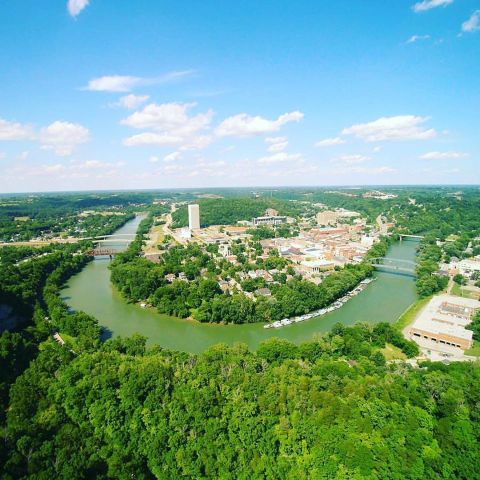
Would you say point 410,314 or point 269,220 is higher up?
point 269,220

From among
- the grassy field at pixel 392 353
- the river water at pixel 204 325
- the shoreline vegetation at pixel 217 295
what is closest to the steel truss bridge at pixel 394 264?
the river water at pixel 204 325

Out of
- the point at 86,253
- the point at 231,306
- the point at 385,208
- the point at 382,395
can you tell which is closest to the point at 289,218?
the point at 385,208

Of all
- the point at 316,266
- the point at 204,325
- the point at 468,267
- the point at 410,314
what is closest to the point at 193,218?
the point at 316,266

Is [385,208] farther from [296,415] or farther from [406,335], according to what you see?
[296,415]

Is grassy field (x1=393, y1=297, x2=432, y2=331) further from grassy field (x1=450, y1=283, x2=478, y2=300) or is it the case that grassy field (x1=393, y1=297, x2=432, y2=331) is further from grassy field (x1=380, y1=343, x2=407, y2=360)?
grassy field (x1=450, y1=283, x2=478, y2=300)

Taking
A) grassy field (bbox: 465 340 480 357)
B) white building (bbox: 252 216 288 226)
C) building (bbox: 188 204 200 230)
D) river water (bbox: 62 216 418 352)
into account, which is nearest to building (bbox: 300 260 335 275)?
river water (bbox: 62 216 418 352)

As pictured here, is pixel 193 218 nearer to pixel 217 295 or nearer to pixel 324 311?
pixel 217 295

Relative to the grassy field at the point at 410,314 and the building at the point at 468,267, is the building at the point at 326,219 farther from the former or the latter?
the grassy field at the point at 410,314

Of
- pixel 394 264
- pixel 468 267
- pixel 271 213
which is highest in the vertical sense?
pixel 271 213
